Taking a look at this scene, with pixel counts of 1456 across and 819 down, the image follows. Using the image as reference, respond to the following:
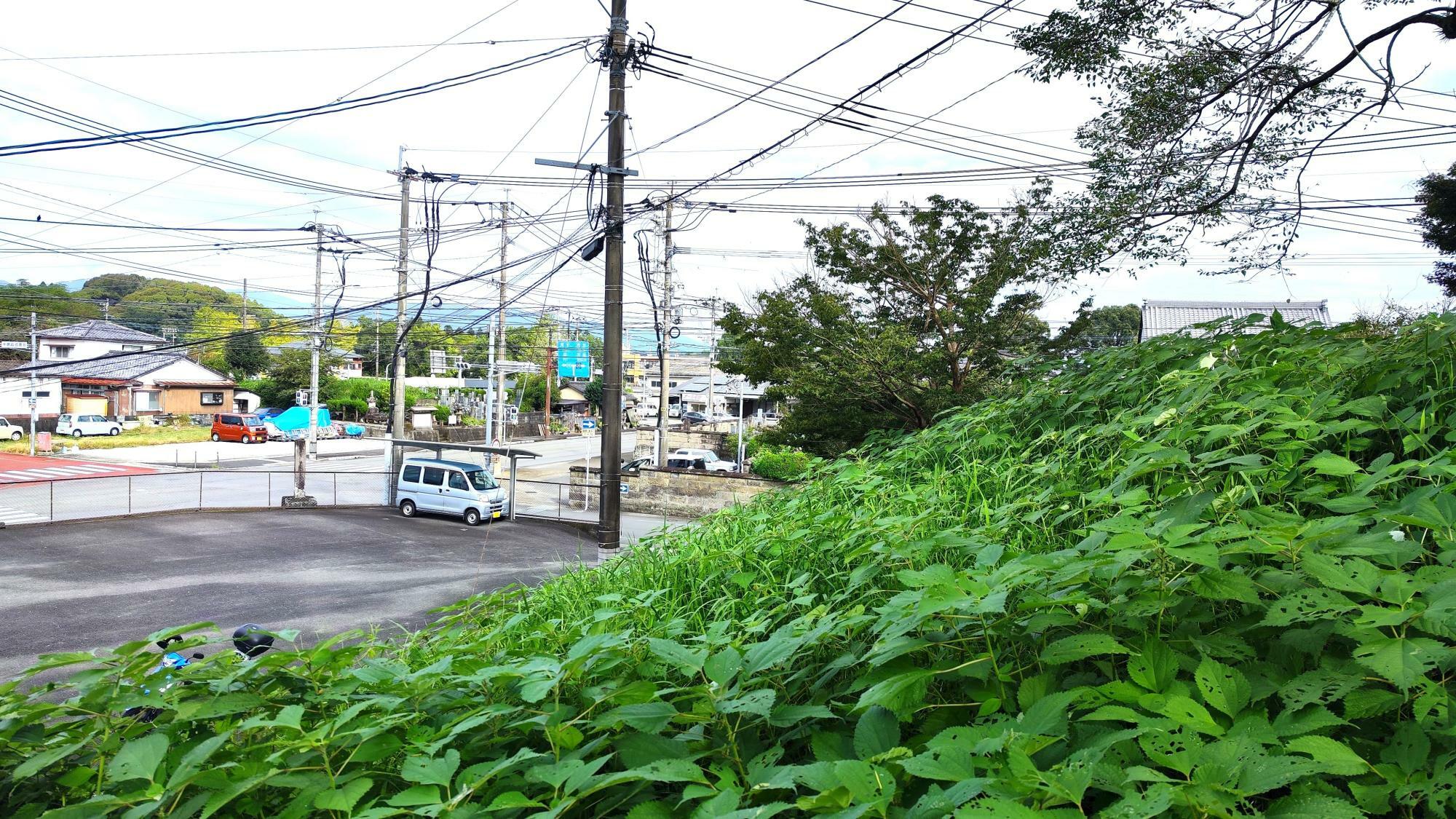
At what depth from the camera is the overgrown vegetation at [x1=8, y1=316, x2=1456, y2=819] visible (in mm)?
1249

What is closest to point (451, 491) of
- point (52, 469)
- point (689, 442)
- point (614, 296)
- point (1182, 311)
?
point (614, 296)

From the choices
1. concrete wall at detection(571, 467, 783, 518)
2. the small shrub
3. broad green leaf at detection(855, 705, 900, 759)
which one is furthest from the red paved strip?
broad green leaf at detection(855, 705, 900, 759)

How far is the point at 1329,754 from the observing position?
1.17 metres

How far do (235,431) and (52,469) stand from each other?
13824 millimetres

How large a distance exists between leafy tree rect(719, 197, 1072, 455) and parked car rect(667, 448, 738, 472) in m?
13.7

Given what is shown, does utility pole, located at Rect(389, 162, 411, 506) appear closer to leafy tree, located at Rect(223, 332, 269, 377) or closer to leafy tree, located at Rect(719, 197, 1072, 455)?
leafy tree, located at Rect(719, 197, 1072, 455)

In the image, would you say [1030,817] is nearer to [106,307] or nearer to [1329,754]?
[1329,754]

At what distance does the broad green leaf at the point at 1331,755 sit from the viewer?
114cm

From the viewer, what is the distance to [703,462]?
28.7 meters

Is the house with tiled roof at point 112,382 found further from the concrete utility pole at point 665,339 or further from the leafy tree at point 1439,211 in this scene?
the leafy tree at point 1439,211

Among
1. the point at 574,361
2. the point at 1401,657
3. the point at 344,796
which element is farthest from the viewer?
the point at 574,361

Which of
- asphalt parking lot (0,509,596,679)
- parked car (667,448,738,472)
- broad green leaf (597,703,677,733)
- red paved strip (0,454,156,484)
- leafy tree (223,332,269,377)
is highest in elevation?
leafy tree (223,332,269,377)

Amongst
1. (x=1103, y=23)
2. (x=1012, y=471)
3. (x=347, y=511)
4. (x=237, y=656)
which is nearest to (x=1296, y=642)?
(x=1012, y=471)

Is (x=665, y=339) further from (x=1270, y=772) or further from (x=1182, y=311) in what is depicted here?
(x=1270, y=772)
